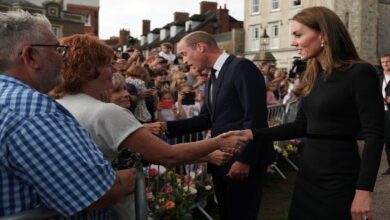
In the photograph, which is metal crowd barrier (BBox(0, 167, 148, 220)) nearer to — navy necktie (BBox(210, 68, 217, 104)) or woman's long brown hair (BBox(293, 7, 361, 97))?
woman's long brown hair (BBox(293, 7, 361, 97))

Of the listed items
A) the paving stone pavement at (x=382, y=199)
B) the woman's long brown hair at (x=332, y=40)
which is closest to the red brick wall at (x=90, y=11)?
the paving stone pavement at (x=382, y=199)

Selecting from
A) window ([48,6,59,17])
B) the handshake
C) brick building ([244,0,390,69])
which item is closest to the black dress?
the handshake

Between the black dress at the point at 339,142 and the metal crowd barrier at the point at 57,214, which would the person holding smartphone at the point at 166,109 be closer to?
the black dress at the point at 339,142

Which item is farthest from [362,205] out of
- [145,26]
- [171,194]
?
[145,26]

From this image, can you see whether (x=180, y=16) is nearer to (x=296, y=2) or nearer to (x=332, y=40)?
(x=296, y=2)

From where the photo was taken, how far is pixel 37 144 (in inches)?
65.1

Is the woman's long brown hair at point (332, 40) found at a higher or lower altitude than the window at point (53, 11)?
lower

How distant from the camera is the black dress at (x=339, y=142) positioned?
261 cm

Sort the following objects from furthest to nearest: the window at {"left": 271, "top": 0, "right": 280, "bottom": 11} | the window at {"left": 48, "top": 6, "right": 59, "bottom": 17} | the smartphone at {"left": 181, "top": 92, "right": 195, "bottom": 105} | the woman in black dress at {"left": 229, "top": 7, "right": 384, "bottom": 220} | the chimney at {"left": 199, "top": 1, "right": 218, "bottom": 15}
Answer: the chimney at {"left": 199, "top": 1, "right": 218, "bottom": 15} → the window at {"left": 48, "top": 6, "right": 59, "bottom": 17} → the window at {"left": 271, "top": 0, "right": 280, "bottom": 11} → the smartphone at {"left": 181, "top": 92, "right": 195, "bottom": 105} → the woman in black dress at {"left": 229, "top": 7, "right": 384, "bottom": 220}

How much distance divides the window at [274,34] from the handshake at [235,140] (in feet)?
123

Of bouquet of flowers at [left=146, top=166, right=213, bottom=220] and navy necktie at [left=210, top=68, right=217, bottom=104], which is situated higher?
navy necktie at [left=210, top=68, right=217, bottom=104]

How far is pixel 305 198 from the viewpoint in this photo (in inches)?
117

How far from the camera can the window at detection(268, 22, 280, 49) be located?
1572 inches

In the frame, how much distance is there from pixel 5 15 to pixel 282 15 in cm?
3912
